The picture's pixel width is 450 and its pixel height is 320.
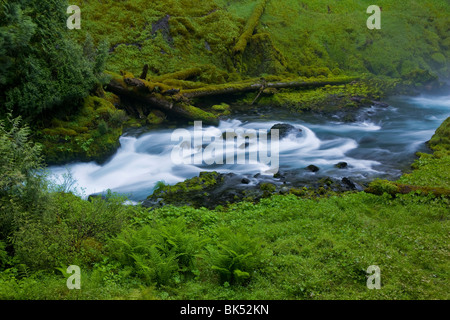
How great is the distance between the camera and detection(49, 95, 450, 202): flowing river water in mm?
14383

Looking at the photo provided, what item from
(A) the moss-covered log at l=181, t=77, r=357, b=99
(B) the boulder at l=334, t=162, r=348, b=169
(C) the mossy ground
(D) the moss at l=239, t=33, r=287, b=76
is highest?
(D) the moss at l=239, t=33, r=287, b=76

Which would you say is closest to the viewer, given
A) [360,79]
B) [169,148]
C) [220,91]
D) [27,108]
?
[27,108]

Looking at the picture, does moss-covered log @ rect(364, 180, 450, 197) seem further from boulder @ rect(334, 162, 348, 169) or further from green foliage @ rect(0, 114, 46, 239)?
green foliage @ rect(0, 114, 46, 239)

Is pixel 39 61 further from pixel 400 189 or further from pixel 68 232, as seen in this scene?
pixel 400 189

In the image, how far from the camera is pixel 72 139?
14844 millimetres

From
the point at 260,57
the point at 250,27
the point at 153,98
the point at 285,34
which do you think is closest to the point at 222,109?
the point at 153,98

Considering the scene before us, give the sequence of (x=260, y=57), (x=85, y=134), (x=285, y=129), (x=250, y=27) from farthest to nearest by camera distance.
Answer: (x=250, y=27), (x=260, y=57), (x=285, y=129), (x=85, y=134)

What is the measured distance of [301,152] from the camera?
18.1 m

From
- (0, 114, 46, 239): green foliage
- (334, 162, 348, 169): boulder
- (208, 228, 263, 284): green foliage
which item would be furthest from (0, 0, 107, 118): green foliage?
(334, 162, 348, 169): boulder

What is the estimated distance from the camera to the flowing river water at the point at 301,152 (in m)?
14.4
